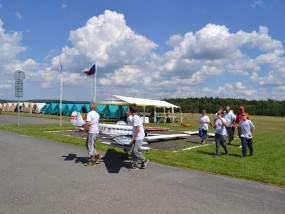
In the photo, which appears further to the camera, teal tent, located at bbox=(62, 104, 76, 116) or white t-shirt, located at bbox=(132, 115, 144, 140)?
teal tent, located at bbox=(62, 104, 76, 116)

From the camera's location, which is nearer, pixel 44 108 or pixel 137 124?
pixel 137 124

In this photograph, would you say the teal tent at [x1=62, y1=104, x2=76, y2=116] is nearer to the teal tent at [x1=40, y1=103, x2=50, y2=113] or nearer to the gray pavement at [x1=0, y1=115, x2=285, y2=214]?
the teal tent at [x1=40, y1=103, x2=50, y2=113]

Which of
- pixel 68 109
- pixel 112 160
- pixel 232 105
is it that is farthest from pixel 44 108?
pixel 232 105

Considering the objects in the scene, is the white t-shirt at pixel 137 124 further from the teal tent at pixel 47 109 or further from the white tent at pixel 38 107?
the white tent at pixel 38 107

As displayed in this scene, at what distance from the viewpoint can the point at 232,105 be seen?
11469 centimetres

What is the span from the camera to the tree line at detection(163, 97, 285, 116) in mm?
103613

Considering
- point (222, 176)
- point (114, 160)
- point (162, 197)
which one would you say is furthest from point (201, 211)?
point (114, 160)

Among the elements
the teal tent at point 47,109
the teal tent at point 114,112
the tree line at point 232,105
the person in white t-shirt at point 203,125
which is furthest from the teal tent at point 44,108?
the tree line at point 232,105

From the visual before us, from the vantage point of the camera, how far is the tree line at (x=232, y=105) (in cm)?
10361

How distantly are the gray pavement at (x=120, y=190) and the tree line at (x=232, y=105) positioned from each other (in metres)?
84.5

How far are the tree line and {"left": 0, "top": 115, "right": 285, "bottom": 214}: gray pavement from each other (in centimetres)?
8453

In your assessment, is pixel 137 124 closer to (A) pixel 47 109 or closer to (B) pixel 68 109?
(B) pixel 68 109

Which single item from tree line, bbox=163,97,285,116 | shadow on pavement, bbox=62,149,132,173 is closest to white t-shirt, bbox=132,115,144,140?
shadow on pavement, bbox=62,149,132,173

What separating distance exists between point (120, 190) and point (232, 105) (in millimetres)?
113026
